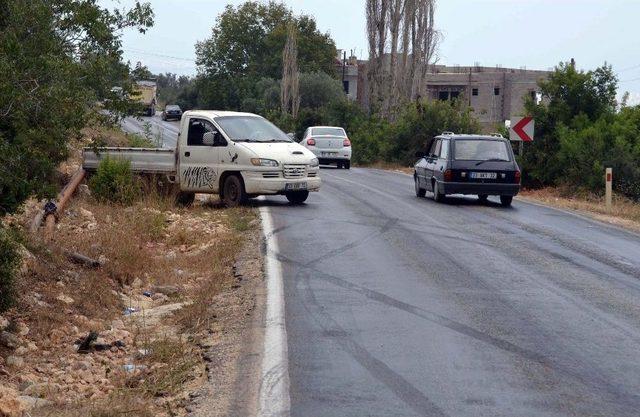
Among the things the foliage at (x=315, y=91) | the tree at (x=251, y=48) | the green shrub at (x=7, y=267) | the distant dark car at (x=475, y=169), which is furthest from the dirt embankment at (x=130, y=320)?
the tree at (x=251, y=48)

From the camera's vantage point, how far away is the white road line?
686 centimetres

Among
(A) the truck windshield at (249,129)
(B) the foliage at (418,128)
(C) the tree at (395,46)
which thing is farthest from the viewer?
(C) the tree at (395,46)

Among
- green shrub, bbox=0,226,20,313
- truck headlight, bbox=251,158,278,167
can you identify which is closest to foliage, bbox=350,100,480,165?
truck headlight, bbox=251,158,278,167

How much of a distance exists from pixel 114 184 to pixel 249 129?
3.13m

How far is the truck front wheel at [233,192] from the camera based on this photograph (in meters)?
20.7

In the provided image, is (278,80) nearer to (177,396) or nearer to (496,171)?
(496,171)

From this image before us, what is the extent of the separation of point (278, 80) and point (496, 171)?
72.5m

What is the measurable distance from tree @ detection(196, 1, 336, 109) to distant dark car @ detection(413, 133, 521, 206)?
250 ft

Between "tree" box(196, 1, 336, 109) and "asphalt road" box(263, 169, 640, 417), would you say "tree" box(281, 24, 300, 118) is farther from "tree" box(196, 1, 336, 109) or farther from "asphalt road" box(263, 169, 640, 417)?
"asphalt road" box(263, 169, 640, 417)

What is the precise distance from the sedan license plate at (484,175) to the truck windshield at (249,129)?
4.25 m

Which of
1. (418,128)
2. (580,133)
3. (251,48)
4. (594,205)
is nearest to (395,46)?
(418,128)

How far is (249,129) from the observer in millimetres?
21562

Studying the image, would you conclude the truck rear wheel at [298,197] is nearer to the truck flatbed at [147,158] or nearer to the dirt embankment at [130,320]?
the truck flatbed at [147,158]

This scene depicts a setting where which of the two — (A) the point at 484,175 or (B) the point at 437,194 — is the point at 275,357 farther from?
(B) the point at 437,194
